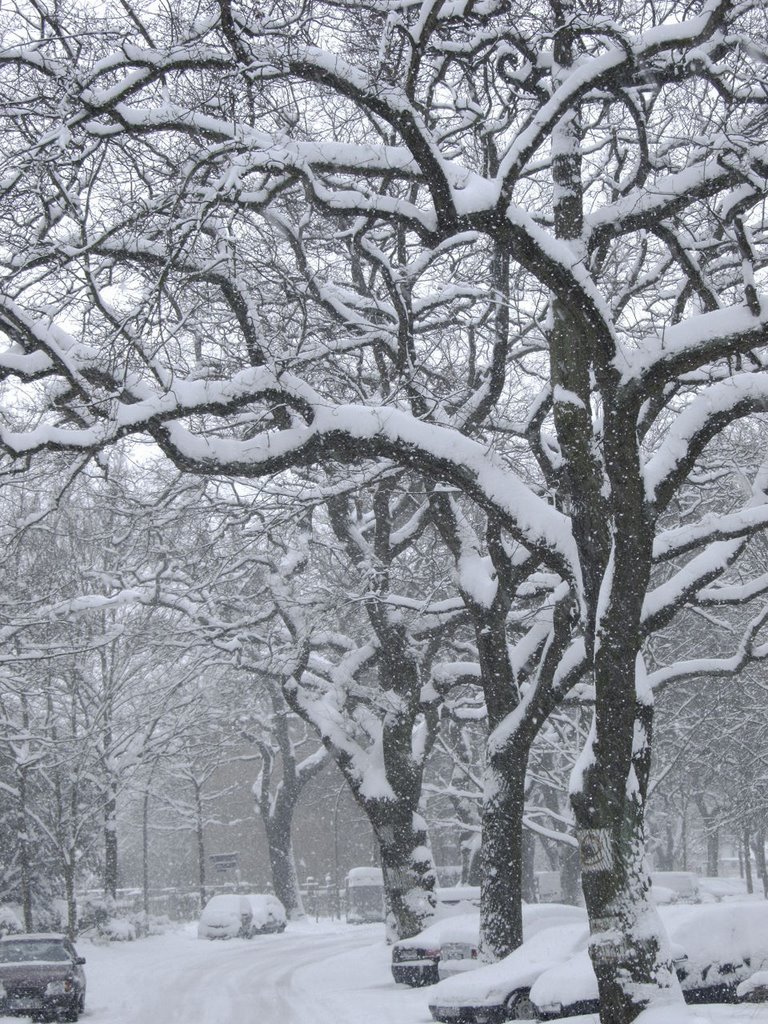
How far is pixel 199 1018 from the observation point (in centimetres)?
1502

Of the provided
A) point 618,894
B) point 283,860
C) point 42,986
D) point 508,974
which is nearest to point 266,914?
point 283,860

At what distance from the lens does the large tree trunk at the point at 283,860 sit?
3559 cm

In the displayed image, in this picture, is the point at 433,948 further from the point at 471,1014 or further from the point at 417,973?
the point at 471,1014

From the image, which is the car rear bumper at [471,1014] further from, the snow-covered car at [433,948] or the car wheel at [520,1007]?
the snow-covered car at [433,948]

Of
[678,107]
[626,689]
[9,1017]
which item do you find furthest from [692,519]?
[9,1017]

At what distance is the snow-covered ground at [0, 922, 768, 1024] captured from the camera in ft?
47.1

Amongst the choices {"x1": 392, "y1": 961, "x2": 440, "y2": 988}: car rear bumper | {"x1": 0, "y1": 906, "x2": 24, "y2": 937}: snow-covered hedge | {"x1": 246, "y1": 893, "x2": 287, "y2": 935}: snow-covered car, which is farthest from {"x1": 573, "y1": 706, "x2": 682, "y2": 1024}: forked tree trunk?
{"x1": 246, "y1": 893, "x2": 287, "y2": 935}: snow-covered car

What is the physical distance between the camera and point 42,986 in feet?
51.8

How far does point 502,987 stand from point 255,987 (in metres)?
8.32

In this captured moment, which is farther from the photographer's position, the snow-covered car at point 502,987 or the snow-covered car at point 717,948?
the snow-covered car at point 717,948

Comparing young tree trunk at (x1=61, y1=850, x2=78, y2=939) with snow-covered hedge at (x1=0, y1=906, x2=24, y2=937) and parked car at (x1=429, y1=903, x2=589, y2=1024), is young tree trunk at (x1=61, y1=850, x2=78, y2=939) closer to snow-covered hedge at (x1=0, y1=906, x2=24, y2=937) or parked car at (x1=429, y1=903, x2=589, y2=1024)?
snow-covered hedge at (x1=0, y1=906, x2=24, y2=937)

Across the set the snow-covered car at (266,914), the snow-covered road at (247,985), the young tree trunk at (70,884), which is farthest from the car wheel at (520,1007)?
the snow-covered car at (266,914)

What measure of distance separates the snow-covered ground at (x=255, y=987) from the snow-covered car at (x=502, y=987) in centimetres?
113

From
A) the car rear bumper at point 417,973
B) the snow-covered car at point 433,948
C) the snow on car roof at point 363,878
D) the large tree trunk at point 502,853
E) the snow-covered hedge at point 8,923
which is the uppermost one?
the large tree trunk at point 502,853
